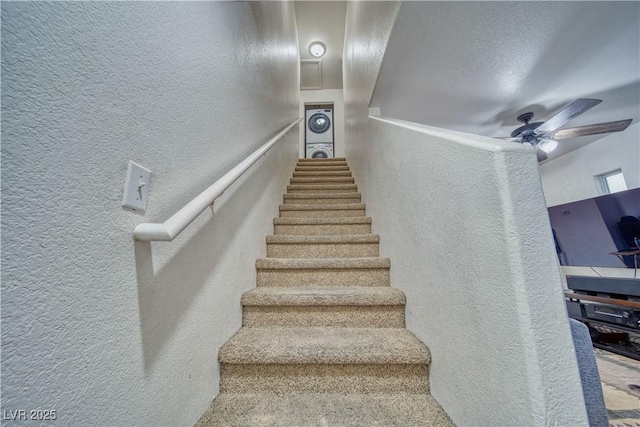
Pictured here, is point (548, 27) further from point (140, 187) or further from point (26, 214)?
point (26, 214)

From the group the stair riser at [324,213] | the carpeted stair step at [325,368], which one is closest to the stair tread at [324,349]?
the carpeted stair step at [325,368]

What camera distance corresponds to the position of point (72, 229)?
0.44 m

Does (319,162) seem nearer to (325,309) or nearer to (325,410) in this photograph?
(325,309)

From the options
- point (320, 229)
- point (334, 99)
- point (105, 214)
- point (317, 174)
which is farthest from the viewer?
point (334, 99)

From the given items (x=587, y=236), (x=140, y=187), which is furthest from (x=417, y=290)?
(x=587, y=236)

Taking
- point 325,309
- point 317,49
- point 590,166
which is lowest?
point 325,309

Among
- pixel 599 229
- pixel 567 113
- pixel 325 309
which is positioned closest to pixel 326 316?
pixel 325 309

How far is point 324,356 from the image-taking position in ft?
3.13

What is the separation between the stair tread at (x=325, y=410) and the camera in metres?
0.79

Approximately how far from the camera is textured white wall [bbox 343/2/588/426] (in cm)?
52

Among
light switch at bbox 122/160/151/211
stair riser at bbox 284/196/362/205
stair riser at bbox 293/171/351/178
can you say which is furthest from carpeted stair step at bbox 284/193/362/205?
light switch at bbox 122/160/151/211

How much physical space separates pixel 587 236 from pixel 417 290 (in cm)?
344

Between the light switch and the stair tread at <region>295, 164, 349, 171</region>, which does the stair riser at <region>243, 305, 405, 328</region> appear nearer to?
the light switch

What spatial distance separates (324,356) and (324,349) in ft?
0.08
